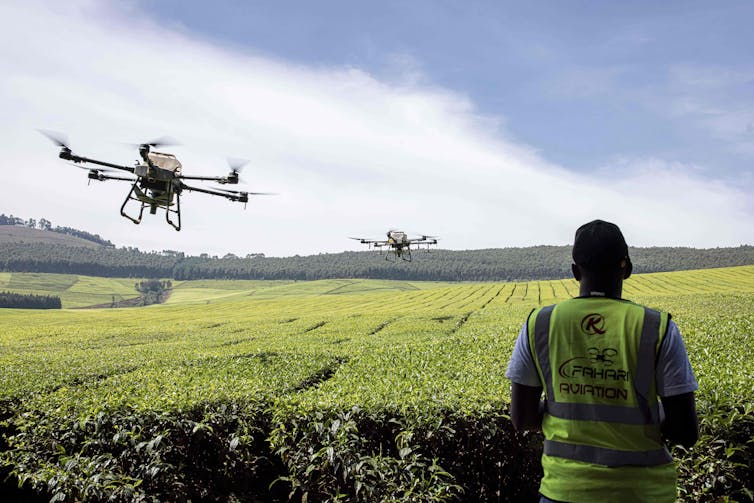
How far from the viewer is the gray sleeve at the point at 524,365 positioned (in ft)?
9.77

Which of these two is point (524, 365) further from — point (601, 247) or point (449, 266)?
point (449, 266)

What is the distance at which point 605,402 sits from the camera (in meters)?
2.79

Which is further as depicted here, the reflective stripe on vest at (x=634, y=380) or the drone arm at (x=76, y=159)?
the drone arm at (x=76, y=159)

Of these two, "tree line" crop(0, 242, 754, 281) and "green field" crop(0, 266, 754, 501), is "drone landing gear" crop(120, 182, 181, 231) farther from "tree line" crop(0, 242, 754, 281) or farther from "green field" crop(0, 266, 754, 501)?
"tree line" crop(0, 242, 754, 281)

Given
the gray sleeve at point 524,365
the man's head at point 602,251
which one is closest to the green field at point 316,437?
the gray sleeve at point 524,365

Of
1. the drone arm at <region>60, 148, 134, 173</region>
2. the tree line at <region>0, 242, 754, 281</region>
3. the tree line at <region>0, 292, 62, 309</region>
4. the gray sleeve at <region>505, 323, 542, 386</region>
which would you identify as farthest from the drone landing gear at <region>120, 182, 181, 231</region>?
the tree line at <region>0, 242, 754, 281</region>

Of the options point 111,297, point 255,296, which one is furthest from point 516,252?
point 111,297

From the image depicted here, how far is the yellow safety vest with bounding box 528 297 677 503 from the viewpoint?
2.71 metres

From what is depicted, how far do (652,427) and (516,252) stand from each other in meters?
192

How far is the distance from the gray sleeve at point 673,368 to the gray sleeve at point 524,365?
637 millimetres

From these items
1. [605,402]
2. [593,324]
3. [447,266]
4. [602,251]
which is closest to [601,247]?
[602,251]

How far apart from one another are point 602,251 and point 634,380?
710 mm

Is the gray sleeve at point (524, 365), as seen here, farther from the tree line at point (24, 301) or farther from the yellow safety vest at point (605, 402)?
the tree line at point (24, 301)

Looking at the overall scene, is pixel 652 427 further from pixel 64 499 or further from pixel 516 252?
pixel 516 252
